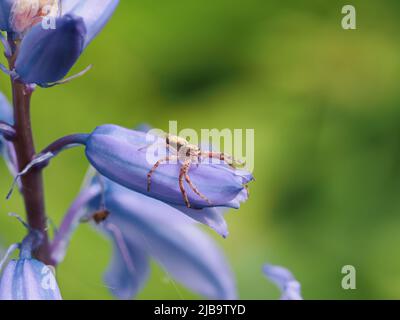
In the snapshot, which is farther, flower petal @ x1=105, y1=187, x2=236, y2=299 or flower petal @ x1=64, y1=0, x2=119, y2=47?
flower petal @ x1=105, y1=187, x2=236, y2=299

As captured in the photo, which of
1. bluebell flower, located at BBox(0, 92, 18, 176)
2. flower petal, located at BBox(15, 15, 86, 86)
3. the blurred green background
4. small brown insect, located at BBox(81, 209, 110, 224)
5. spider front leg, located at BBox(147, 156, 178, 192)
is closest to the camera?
flower petal, located at BBox(15, 15, 86, 86)

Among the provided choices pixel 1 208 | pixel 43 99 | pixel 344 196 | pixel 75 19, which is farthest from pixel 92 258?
pixel 75 19

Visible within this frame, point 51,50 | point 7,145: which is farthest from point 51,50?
point 7,145

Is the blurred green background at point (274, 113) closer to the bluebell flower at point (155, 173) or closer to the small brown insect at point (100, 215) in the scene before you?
the small brown insect at point (100, 215)

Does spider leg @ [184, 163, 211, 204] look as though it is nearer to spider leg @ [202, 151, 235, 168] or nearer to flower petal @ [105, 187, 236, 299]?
spider leg @ [202, 151, 235, 168]

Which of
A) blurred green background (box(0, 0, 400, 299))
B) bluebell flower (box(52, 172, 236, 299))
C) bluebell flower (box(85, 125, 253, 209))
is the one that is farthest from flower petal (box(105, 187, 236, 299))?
blurred green background (box(0, 0, 400, 299))

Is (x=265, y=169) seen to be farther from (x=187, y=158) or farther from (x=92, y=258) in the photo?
(x=187, y=158)

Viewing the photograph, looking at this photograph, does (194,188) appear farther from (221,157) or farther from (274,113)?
(274,113)
